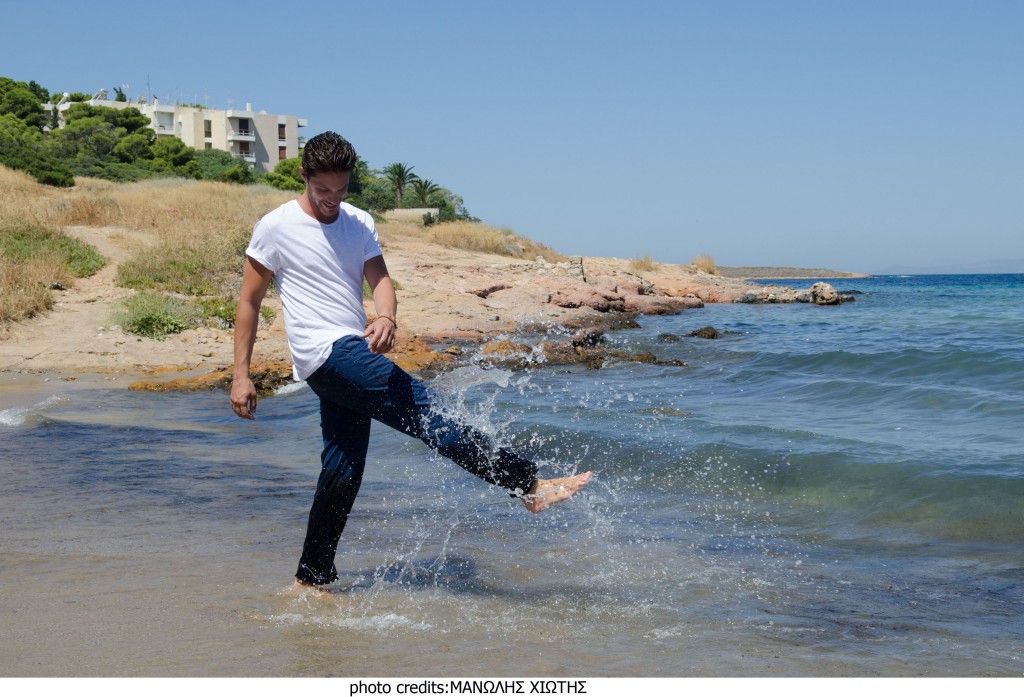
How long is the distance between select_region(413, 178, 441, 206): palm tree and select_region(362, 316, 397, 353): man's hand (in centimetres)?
5691

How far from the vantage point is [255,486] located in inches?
241

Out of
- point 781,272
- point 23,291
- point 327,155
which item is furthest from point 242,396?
point 781,272

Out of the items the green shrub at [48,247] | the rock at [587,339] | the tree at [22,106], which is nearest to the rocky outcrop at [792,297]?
the rock at [587,339]

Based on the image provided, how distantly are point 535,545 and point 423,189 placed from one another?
5688 centimetres

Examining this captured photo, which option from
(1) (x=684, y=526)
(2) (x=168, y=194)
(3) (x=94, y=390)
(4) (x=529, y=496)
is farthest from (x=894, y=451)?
(2) (x=168, y=194)

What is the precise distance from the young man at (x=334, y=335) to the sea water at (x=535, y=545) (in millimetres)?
393

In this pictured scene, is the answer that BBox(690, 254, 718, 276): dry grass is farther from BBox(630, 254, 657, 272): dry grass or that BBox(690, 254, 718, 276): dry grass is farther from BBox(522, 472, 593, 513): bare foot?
BBox(522, 472, 593, 513): bare foot

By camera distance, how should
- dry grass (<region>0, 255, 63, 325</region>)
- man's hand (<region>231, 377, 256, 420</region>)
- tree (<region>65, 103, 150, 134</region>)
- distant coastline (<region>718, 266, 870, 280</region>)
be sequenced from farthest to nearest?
distant coastline (<region>718, 266, 870, 280</region>), tree (<region>65, 103, 150, 134</region>), dry grass (<region>0, 255, 63, 325</region>), man's hand (<region>231, 377, 256, 420</region>)

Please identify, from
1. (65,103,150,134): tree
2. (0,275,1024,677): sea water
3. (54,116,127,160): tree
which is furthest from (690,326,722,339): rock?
(65,103,150,134): tree

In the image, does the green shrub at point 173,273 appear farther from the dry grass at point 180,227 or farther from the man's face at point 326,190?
the man's face at point 326,190

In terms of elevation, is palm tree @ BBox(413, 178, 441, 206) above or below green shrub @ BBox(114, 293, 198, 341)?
above

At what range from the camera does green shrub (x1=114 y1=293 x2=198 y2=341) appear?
1345 centimetres

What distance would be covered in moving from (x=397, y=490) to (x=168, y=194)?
72.6ft

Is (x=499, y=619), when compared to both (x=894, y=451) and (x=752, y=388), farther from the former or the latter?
(x=752, y=388)
